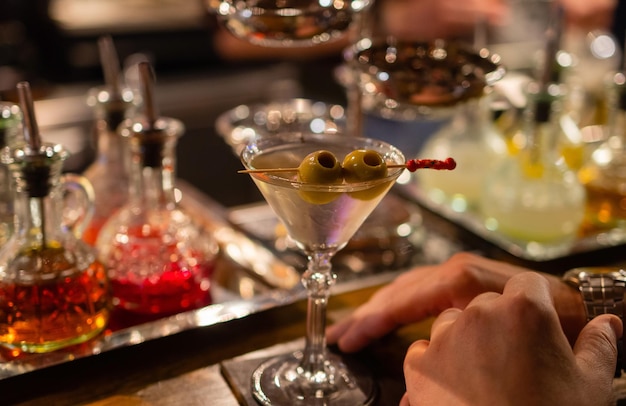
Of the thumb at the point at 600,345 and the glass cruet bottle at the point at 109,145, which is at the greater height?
the glass cruet bottle at the point at 109,145

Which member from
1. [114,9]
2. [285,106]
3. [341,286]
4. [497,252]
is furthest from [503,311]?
[114,9]

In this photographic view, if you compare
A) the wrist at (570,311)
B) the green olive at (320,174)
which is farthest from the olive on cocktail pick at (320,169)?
the wrist at (570,311)

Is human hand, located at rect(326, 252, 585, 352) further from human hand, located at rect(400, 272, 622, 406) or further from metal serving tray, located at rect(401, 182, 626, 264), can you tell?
metal serving tray, located at rect(401, 182, 626, 264)

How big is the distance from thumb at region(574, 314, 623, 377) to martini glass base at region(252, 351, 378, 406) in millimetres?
270

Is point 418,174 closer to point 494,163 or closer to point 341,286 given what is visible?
point 494,163

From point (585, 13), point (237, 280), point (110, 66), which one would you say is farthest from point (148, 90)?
point (585, 13)

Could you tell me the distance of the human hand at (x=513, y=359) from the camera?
73cm

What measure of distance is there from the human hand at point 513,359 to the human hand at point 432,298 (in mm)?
135

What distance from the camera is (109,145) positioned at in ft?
4.19

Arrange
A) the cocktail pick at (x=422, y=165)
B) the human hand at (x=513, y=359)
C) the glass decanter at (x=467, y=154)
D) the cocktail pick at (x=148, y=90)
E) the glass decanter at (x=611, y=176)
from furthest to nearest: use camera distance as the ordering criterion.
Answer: the glass decanter at (x=467, y=154) < the glass decanter at (x=611, y=176) < the cocktail pick at (x=148, y=90) < the cocktail pick at (x=422, y=165) < the human hand at (x=513, y=359)

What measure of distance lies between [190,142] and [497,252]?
159 cm

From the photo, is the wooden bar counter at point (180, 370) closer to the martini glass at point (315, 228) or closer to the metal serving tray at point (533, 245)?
the martini glass at point (315, 228)

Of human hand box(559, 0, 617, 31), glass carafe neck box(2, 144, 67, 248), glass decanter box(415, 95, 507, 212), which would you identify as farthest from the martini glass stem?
human hand box(559, 0, 617, 31)

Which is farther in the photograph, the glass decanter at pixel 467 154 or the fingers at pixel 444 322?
the glass decanter at pixel 467 154
